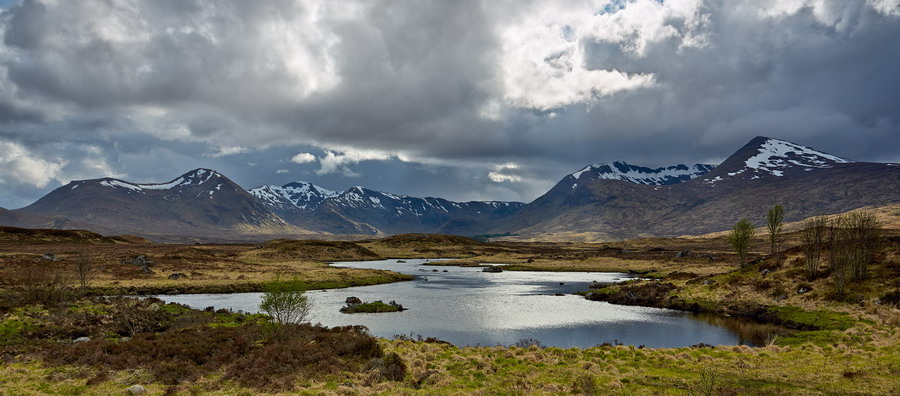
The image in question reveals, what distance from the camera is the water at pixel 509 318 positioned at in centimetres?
5134

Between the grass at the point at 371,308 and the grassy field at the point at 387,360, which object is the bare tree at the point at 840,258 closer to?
the grassy field at the point at 387,360

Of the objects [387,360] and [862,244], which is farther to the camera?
[862,244]

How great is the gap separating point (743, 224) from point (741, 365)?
271 feet

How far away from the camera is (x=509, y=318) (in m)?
64.1

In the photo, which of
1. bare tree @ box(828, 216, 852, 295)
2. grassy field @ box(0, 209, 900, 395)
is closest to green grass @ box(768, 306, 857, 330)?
grassy field @ box(0, 209, 900, 395)

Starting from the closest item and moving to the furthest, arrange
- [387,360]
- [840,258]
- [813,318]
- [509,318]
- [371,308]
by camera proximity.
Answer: [387,360]
[813,318]
[840,258]
[509,318]
[371,308]

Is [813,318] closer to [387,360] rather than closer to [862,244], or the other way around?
[862,244]

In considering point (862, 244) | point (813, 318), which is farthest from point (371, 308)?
point (862, 244)

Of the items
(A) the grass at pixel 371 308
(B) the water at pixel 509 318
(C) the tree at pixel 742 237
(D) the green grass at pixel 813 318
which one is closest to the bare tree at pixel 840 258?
(D) the green grass at pixel 813 318

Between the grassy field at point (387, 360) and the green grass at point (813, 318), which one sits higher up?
the grassy field at point (387, 360)

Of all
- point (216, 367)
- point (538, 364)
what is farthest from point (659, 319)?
point (216, 367)

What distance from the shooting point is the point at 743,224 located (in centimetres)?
10100

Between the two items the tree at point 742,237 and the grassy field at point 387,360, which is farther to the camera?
the tree at point 742,237

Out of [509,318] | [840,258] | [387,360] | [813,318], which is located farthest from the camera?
[509,318]
